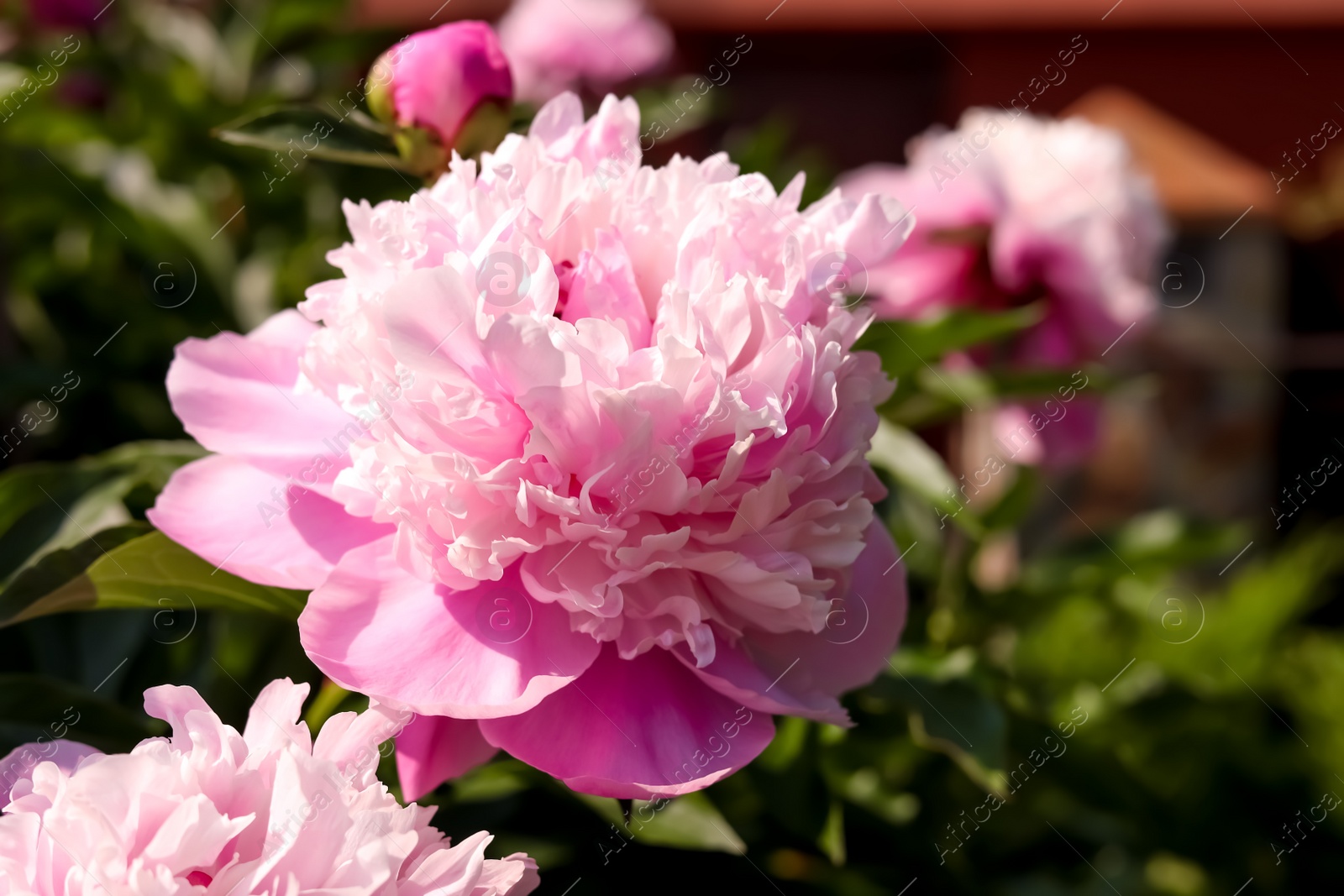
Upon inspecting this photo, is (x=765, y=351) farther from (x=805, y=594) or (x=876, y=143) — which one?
(x=876, y=143)

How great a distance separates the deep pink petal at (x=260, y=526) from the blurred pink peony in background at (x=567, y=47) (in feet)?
3.54

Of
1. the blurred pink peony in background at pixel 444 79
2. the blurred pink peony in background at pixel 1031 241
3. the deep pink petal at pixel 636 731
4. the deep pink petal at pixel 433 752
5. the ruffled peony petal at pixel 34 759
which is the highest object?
the blurred pink peony in background at pixel 444 79

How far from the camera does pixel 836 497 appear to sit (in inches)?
16.3

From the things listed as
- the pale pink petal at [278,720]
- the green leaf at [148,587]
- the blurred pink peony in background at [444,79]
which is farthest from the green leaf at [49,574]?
the blurred pink peony in background at [444,79]

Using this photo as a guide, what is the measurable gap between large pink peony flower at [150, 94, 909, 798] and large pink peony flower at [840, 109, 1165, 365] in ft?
1.83

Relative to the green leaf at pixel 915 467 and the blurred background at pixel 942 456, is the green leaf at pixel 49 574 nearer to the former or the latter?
the blurred background at pixel 942 456

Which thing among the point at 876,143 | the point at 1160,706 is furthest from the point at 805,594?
the point at 876,143

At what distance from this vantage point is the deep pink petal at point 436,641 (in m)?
0.36

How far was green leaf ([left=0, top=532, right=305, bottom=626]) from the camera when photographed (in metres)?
0.43

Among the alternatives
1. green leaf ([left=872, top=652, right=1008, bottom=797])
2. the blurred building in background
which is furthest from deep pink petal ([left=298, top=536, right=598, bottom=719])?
the blurred building in background

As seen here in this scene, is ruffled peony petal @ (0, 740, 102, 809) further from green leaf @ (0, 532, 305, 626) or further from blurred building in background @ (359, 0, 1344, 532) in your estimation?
blurred building in background @ (359, 0, 1344, 532)

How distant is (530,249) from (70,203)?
935 mm

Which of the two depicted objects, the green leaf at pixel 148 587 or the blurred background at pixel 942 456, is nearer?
the green leaf at pixel 148 587

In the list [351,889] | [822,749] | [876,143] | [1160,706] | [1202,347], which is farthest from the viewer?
[876,143]
